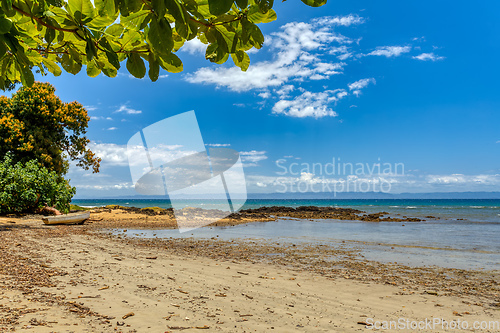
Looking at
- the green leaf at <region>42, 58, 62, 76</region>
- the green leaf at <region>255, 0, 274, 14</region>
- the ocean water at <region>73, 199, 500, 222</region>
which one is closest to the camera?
the green leaf at <region>255, 0, 274, 14</region>

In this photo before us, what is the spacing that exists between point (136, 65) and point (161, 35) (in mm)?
Result: 331

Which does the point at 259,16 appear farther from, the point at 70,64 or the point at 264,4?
the point at 70,64

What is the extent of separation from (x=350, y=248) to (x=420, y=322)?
6593mm

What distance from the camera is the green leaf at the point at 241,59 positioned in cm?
138

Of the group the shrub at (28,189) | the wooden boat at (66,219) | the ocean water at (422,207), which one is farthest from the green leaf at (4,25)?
the ocean water at (422,207)

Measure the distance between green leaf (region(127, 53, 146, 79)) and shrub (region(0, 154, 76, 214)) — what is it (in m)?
16.0

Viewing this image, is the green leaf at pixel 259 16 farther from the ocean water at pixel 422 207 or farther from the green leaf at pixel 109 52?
the ocean water at pixel 422 207

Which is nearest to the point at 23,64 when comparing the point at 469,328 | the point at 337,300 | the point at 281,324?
the point at 281,324

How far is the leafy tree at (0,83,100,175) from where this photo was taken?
15514 millimetres

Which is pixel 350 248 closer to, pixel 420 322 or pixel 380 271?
pixel 380 271

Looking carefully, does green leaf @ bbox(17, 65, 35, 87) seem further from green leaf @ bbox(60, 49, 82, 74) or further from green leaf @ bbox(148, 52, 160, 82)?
green leaf @ bbox(148, 52, 160, 82)

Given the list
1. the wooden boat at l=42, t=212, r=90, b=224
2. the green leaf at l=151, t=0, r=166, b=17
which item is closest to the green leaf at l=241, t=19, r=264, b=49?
the green leaf at l=151, t=0, r=166, b=17

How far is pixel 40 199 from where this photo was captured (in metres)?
15.0

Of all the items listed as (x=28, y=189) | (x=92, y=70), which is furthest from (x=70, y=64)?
(x=28, y=189)
